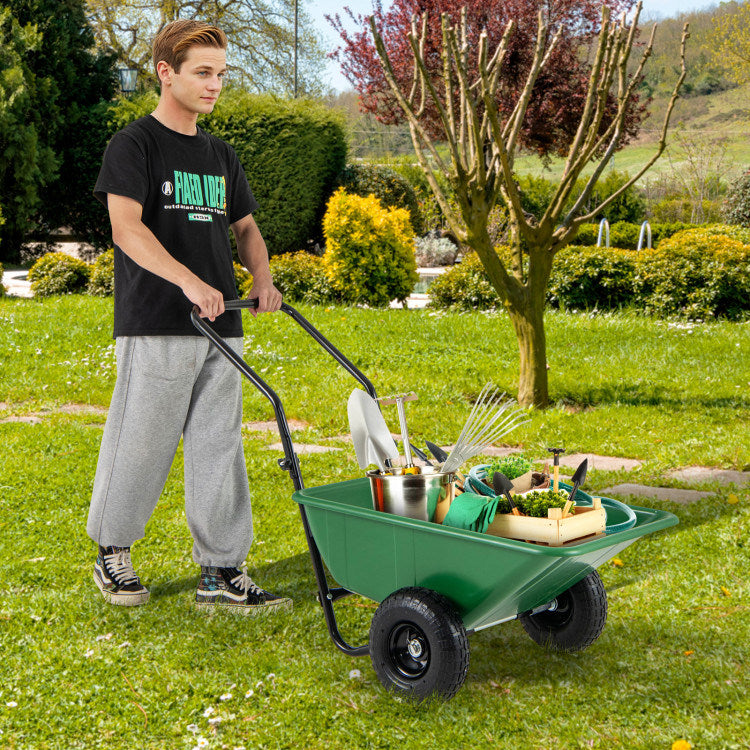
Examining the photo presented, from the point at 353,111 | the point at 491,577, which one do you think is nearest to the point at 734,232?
the point at 491,577

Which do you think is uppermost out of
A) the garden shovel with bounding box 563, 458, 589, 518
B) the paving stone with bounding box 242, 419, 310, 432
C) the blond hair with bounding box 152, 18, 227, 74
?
the blond hair with bounding box 152, 18, 227, 74

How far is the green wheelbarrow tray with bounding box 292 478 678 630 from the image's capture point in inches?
80.9

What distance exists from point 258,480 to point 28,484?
114 cm

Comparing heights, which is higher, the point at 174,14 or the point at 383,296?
the point at 174,14

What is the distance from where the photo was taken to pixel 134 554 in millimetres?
3541

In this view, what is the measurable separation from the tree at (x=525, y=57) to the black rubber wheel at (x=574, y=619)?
9.70 metres

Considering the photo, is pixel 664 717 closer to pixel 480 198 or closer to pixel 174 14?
pixel 480 198

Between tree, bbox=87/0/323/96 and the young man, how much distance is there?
20450 millimetres

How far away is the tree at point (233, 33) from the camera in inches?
922

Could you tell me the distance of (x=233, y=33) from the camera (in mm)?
24188

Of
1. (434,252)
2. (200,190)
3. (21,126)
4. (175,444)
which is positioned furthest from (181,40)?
(434,252)

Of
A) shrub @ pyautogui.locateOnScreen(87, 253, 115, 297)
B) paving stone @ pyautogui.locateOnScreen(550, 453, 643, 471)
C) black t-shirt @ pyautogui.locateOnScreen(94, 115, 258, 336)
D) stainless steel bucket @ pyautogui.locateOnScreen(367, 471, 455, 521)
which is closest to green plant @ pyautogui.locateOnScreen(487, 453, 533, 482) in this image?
stainless steel bucket @ pyautogui.locateOnScreen(367, 471, 455, 521)

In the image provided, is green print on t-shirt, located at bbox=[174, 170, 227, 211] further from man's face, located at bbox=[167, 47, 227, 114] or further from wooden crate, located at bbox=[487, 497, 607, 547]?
wooden crate, located at bbox=[487, 497, 607, 547]

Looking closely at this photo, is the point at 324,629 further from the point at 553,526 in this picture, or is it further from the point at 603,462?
the point at 603,462
